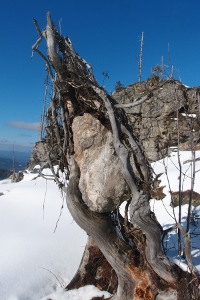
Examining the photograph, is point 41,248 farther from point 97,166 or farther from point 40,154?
point 97,166

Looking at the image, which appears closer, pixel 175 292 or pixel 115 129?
pixel 175 292

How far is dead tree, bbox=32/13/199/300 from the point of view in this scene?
7.20 feet

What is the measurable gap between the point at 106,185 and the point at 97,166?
27 centimetres

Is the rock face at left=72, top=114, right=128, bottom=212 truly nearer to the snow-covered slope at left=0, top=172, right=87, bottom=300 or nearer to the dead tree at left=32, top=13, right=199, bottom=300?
the dead tree at left=32, top=13, right=199, bottom=300

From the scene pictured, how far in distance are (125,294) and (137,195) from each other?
3.94 ft

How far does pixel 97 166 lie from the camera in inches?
107

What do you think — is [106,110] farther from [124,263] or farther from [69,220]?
[69,220]

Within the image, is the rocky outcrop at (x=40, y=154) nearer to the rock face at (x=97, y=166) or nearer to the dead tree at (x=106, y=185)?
the dead tree at (x=106, y=185)

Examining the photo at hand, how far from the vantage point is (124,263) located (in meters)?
2.47

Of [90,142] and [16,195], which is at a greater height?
[90,142]

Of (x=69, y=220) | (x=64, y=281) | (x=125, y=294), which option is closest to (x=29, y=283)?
(x=64, y=281)

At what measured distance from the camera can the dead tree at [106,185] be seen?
219 cm

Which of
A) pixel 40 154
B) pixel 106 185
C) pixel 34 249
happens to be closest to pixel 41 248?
pixel 34 249

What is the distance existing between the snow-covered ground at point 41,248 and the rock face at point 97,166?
53 centimetres
